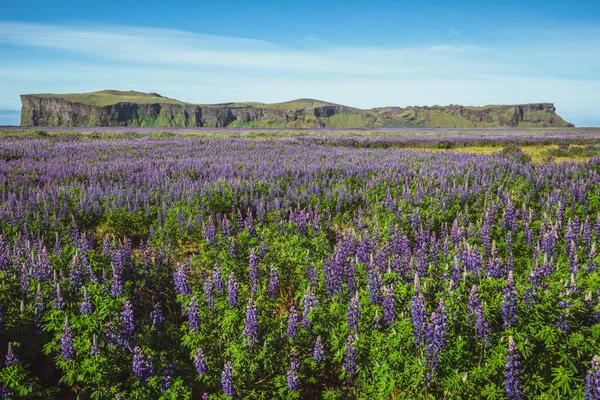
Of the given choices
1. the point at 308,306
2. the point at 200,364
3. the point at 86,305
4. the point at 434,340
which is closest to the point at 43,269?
the point at 86,305

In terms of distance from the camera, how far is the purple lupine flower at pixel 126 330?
351 cm

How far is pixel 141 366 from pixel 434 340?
8.48 ft

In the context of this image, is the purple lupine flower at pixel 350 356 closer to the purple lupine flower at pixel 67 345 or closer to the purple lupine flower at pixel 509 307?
the purple lupine flower at pixel 509 307

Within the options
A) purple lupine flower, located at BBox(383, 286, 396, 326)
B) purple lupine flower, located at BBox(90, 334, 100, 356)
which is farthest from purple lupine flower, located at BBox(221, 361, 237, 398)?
purple lupine flower, located at BBox(383, 286, 396, 326)

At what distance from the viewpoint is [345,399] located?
3.88m

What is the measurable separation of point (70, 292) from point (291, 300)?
299 centimetres

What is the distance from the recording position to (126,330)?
3.58 meters

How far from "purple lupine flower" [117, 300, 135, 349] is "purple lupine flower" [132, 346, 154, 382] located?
314mm

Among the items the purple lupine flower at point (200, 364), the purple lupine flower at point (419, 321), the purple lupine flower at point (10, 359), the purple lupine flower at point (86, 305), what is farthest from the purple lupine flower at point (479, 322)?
the purple lupine flower at point (10, 359)

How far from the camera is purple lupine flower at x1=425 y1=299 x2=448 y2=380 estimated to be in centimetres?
313

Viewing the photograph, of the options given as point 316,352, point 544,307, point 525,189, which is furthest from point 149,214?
point 525,189

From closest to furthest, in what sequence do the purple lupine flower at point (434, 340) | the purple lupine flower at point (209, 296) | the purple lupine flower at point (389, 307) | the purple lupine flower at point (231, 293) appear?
the purple lupine flower at point (434, 340) → the purple lupine flower at point (389, 307) → the purple lupine flower at point (231, 293) → the purple lupine flower at point (209, 296)

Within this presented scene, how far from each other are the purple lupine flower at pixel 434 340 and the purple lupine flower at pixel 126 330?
2797 millimetres

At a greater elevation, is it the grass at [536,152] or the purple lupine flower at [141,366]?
the grass at [536,152]
